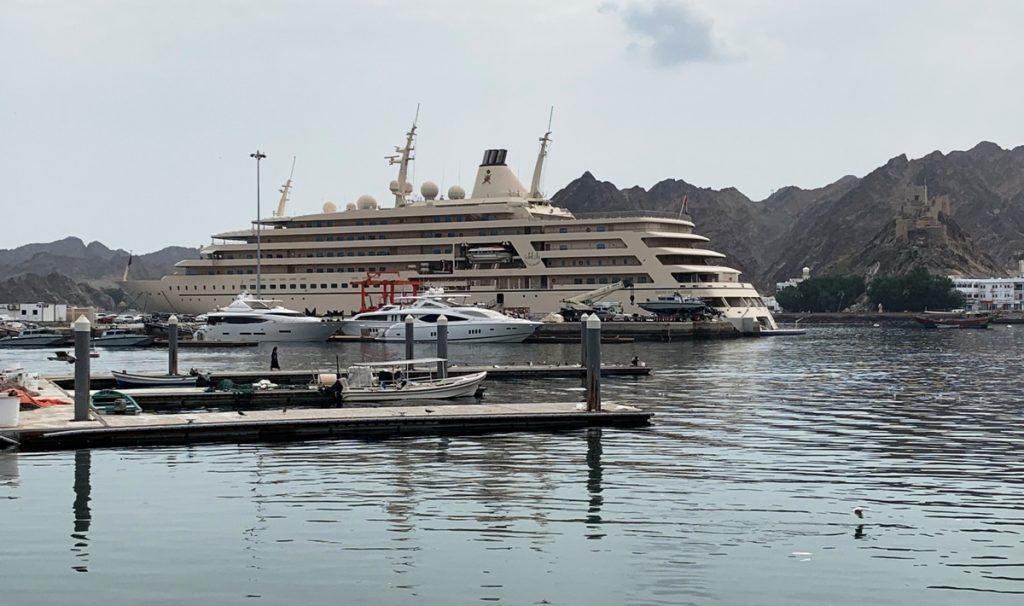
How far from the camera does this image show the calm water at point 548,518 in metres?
14.8

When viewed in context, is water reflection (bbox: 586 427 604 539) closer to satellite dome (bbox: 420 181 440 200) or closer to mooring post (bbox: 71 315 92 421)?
mooring post (bbox: 71 315 92 421)

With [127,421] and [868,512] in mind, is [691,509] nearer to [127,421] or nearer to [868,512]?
[868,512]

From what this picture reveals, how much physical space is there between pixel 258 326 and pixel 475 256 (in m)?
30.5

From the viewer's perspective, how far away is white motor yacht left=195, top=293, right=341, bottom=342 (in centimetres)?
8706

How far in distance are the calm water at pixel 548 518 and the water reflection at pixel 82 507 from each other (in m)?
0.07

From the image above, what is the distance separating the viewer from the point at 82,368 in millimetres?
27297

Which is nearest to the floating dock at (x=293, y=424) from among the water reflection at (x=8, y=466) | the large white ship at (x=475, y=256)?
the water reflection at (x=8, y=466)

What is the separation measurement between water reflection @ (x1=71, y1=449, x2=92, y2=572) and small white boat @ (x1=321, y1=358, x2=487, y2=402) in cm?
1062

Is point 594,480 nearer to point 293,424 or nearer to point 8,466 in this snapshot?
point 293,424

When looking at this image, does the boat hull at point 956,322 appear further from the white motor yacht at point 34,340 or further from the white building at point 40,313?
the white building at point 40,313

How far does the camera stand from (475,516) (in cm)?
1895

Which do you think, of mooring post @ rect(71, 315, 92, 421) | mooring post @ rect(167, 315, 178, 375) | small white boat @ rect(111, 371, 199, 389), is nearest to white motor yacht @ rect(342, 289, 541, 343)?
mooring post @ rect(167, 315, 178, 375)

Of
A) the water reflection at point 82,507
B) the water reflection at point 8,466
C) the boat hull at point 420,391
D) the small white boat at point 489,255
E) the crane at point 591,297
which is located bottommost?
the water reflection at point 82,507

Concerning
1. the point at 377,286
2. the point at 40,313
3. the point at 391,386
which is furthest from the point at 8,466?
the point at 40,313
